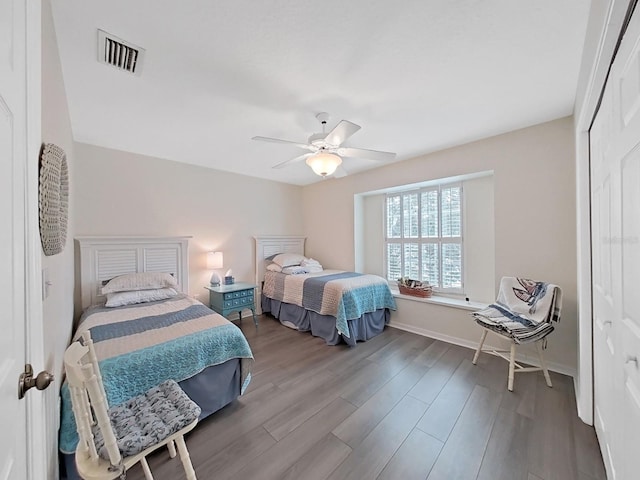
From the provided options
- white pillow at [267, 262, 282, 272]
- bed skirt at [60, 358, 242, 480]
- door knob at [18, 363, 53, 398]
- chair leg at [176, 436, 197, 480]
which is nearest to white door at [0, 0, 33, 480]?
door knob at [18, 363, 53, 398]

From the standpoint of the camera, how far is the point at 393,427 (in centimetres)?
178

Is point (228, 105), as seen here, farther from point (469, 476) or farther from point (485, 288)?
point (485, 288)

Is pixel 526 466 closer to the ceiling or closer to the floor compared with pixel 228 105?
closer to the floor

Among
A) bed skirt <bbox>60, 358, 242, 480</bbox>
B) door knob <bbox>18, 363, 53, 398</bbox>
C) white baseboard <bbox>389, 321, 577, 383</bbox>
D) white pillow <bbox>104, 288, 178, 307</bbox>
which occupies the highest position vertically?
door knob <bbox>18, 363, 53, 398</bbox>

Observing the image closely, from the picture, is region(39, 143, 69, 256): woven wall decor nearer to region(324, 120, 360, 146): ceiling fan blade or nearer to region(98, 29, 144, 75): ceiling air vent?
region(98, 29, 144, 75): ceiling air vent

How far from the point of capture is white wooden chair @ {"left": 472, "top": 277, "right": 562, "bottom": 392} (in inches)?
85.4

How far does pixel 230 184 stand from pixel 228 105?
2.11m

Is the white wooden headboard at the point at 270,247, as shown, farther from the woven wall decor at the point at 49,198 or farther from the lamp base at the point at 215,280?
the woven wall decor at the point at 49,198

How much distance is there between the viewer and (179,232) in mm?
3613

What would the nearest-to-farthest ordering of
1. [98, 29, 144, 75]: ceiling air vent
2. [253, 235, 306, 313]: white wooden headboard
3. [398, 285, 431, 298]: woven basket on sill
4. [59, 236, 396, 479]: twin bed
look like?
[98, 29, 144, 75]: ceiling air vent, [59, 236, 396, 479]: twin bed, [398, 285, 431, 298]: woven basket on sill, [253, 235, 306, 313]: white wooden headboard

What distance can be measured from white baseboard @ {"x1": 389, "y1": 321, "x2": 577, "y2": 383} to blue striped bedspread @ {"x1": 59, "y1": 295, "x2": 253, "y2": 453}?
2.39m

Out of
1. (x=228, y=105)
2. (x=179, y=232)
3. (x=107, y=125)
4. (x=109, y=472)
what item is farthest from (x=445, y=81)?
(x=179, y=232)

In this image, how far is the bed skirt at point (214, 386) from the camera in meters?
1.79

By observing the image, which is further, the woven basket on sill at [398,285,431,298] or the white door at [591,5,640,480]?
the woven basket on sill at [398,285,431,298]
